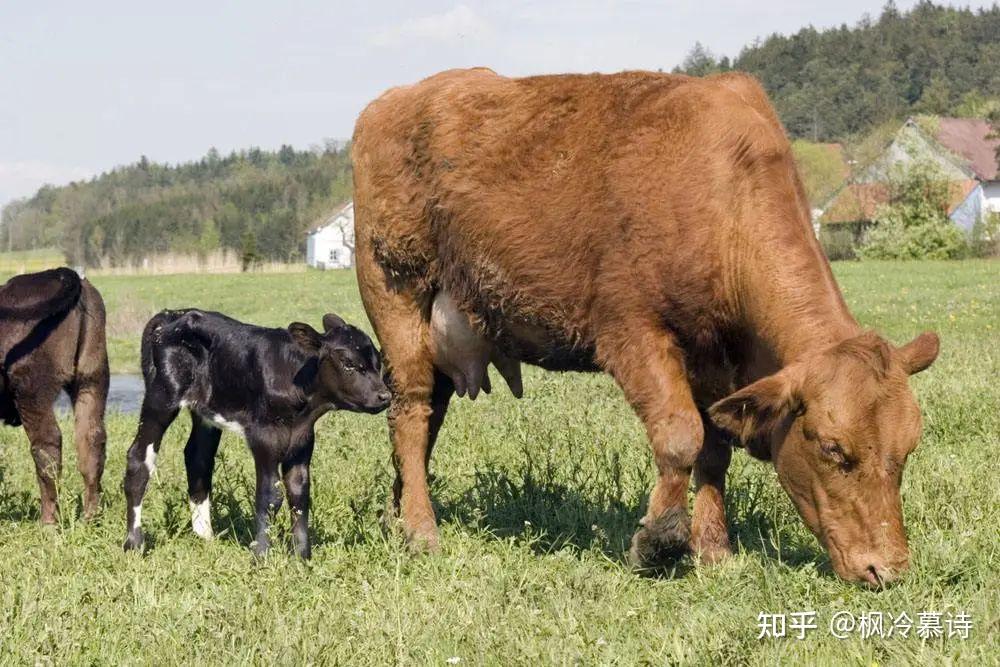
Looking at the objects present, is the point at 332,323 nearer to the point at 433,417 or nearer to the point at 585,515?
the point at 433,417

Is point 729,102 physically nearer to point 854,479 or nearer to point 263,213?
→ point 854,479

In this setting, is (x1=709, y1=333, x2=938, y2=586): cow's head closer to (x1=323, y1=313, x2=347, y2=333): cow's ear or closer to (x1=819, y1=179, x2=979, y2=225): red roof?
(x1=323, y1=313, x2=347, y2=333): cow's ear

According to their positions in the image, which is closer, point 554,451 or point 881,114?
point 554,451

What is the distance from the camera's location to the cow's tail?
24.6ft

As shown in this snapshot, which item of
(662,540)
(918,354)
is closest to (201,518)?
(662,540)

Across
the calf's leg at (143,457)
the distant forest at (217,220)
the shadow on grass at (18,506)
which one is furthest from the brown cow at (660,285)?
the distant forest at (217,220)

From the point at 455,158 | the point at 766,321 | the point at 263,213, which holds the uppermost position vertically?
the point at 455,158

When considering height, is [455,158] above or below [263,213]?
above

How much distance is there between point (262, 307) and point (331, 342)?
30455mm

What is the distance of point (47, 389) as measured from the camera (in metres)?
7.45

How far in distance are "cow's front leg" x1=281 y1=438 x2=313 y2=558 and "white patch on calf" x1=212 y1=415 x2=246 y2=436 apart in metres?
0.33

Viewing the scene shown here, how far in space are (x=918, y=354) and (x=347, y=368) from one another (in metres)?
2.76

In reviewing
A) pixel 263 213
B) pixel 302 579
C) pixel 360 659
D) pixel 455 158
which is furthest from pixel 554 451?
pixel 263 213

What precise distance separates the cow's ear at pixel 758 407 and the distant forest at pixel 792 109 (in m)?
105
